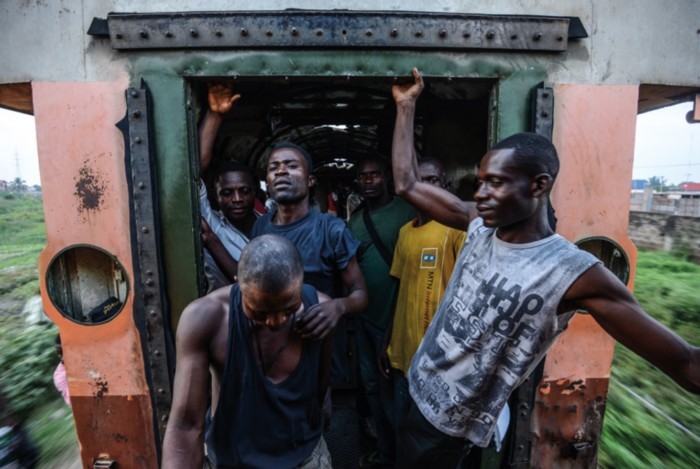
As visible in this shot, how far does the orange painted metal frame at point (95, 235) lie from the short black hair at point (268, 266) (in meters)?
1.05

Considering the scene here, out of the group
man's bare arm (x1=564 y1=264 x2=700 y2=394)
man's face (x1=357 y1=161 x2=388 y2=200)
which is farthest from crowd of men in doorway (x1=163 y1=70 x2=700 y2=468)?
man's face (x1=357 y1=161 x2=388 y2=200)

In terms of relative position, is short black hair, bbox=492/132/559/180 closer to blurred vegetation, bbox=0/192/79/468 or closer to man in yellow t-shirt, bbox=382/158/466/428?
man in yellow t-shirt, bbox=382/158/466/428

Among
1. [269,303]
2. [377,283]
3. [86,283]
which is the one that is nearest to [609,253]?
[377,283]

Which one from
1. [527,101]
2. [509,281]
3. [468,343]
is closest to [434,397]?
[468,343]

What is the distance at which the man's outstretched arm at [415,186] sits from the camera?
205cm

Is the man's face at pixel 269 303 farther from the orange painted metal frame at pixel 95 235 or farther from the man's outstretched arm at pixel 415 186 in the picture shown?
the orange painted metal frame at pixel 95 235

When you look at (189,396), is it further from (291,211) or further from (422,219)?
(422,219)

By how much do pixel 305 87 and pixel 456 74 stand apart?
5.46 feet

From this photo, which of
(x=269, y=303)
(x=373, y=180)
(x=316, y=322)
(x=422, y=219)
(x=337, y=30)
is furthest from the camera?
(x=373, y=180)

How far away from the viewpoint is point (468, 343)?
1.66 meters

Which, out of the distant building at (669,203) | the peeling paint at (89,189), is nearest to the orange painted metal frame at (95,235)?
the peeling paint at (89,189)

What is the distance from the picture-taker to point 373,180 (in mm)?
3152

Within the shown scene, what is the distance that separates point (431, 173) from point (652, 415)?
3.78 m

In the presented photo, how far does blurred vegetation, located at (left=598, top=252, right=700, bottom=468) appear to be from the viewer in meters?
3.41
